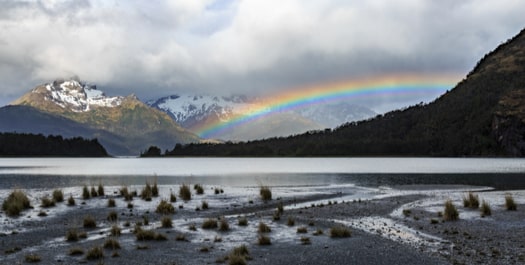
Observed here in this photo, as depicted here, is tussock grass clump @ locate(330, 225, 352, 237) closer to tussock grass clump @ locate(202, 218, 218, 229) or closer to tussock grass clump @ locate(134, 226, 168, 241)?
tussock grass clump @ locate(202, 218, 218, 229)

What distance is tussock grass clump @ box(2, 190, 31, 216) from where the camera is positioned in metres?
36.1

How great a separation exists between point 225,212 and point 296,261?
19.1 metres

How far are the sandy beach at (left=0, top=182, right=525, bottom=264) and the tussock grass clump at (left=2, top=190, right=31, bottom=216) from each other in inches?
26.9

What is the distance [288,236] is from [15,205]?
69.9 feet

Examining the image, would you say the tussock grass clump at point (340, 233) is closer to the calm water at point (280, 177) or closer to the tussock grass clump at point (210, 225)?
the tussock grass clump at point (210, 225)

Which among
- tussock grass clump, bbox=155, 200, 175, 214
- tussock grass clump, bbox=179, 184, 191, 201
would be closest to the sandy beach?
tussock grass clump, bbox=155, 200, 175, 214

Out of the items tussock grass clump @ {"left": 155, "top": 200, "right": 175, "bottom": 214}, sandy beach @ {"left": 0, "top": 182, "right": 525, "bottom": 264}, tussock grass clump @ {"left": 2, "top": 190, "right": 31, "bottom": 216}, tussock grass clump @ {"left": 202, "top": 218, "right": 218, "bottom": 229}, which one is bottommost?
sandy beach @ {"left": 0, "top": 182, "right": 525, "bottom": 264}

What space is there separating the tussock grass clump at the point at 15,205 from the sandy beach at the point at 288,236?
0.68 metres

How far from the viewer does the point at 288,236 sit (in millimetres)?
26797

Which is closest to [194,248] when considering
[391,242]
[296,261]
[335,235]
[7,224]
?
[296,261]

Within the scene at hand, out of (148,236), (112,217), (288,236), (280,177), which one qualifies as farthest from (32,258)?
(280,177)

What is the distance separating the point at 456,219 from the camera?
32312 mm

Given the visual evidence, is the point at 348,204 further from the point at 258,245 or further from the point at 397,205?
the point at 258,245

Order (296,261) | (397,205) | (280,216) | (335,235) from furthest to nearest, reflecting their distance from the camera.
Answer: (397,205)
(280,216)
(335,235)
(296,261)
